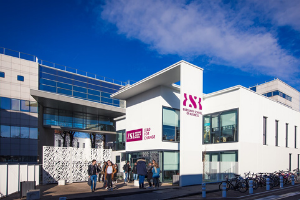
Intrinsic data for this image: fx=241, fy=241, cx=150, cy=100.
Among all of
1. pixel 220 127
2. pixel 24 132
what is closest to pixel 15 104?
pixel 24 132

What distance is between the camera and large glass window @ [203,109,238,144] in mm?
19047

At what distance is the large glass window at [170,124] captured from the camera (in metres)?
18.2

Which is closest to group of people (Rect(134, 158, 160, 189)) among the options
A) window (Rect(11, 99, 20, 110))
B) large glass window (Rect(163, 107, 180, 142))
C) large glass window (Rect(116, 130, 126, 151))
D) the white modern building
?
the white modern building

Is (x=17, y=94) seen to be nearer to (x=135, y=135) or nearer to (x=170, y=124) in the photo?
(x=135, y=135)

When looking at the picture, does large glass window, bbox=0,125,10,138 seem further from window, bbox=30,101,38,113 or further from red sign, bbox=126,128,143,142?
red sign, bbox=126,128,143,142

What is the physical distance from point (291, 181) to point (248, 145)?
3843 millimetres

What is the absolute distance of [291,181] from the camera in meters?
17.8

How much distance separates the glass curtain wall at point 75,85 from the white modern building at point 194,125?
12.4m

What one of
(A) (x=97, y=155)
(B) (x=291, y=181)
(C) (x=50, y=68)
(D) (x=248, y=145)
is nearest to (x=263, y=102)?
(D) (x=248, y=145)

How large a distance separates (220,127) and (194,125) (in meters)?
5.05

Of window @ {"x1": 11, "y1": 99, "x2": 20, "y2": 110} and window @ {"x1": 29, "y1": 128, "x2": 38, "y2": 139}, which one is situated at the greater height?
window @ {"x1": 11, "y1": 99, "x2": 20, "y2": 110}

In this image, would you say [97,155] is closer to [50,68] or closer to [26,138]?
[26,138]

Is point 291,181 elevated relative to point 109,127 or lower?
lower

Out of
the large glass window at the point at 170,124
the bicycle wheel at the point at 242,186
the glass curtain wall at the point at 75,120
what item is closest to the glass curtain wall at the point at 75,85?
the glass curtain wall at the point at 75,120
